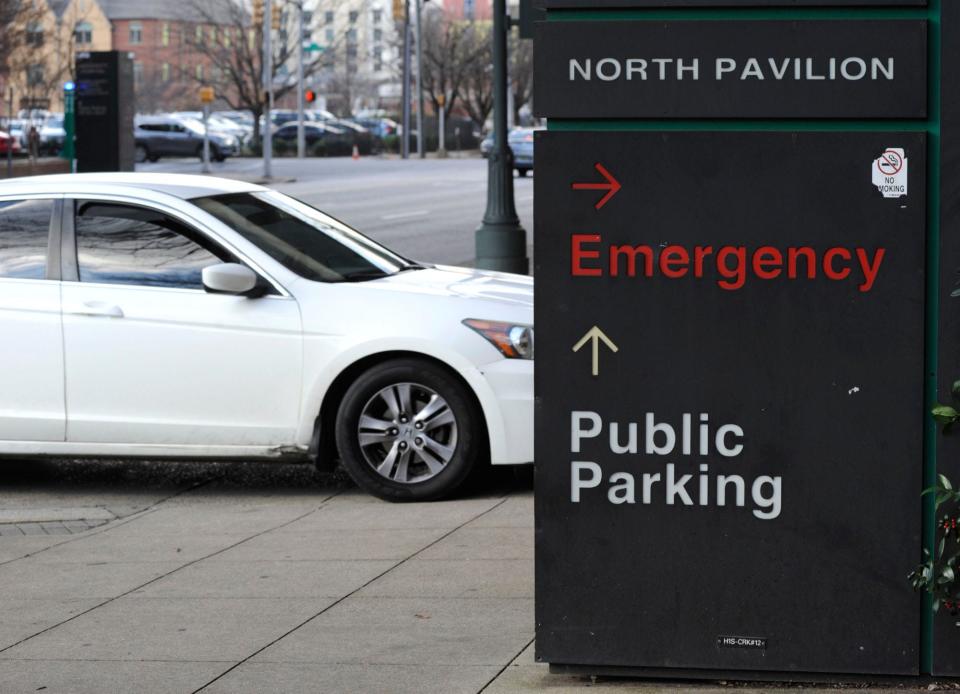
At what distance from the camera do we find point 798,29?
4.18m

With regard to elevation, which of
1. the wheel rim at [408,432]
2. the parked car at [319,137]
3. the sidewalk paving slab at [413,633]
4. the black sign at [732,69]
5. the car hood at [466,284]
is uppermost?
the parked car at [319,137]

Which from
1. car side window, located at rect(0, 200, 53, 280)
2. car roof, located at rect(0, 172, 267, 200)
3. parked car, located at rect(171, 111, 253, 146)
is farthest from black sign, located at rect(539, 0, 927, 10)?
parked car, located at rect(171, 111, 253, 146)

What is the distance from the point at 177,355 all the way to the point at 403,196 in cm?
2925

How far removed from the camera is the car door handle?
26.3 feet

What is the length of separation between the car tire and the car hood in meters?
0.48

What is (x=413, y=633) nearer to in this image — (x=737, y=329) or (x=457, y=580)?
(x=457, y=580)

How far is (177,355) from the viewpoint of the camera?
799cm

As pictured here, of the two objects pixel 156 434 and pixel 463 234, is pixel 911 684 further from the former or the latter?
pixel 463 234

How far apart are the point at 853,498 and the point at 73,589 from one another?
10.7 ft

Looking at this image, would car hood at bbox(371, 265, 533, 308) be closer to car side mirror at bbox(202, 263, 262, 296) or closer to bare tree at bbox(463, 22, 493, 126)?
car side mirror at bbox(202, 263, 262, 296)

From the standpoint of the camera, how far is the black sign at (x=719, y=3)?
414cm

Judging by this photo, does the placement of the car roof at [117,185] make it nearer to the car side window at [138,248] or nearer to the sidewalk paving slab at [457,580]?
the car side window at [138,248]

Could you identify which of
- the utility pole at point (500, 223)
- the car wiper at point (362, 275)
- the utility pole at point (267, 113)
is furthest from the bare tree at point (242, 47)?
the car wiper at point (362, 275)

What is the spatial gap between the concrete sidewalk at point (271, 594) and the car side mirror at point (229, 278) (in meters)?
1.09
